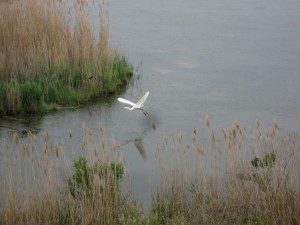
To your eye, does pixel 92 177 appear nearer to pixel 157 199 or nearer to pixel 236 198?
pixel 157 199

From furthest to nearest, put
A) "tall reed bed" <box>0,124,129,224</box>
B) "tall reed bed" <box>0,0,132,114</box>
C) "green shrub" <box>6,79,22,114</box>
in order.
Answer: "tall reed bed" <box>0,0,132,114</box>
"green shrub" <box>6,79,22,114</box>
"tall reed bed" <box>0,124,129,224</box>

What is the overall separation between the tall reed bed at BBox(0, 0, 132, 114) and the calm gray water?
0.78 feet

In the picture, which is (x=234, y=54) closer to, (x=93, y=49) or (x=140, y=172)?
(x=93, y=49)

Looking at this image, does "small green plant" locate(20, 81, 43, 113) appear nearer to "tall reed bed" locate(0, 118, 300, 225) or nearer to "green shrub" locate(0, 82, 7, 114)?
"green shrub" locate(0, 82, 7, 114)

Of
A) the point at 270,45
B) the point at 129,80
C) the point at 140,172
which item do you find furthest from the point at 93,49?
the point at 270,45

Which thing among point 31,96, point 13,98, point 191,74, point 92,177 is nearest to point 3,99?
point 13,98

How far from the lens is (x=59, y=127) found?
601 centimetres

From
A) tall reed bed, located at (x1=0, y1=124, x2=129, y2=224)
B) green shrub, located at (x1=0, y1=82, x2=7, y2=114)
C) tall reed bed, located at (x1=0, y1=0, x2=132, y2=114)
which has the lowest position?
tall reed bed, located at (x1=0, y1=124, x2=129, y2=224)

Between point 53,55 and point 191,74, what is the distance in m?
1.83

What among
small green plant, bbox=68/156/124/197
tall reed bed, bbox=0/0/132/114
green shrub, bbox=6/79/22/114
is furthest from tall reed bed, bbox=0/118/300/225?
tall reed bed, bbox=0/0/132/114

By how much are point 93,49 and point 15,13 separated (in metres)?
0.94

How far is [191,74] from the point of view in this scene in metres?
7.72

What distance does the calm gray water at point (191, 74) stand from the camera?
5934 mm

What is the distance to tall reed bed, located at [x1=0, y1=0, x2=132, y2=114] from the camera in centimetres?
664
